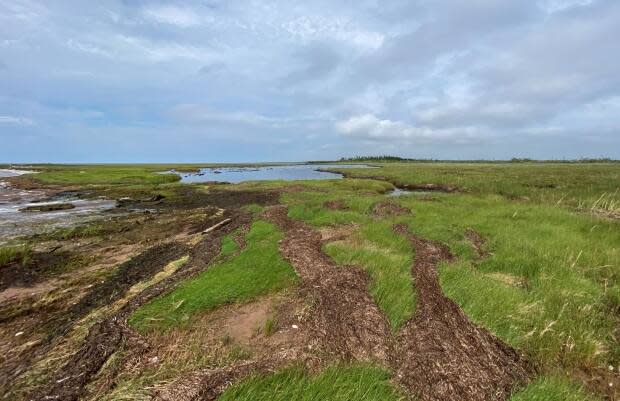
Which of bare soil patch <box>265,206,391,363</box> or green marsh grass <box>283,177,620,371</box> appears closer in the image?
bare soil patch <box>265,206,391,363</box>

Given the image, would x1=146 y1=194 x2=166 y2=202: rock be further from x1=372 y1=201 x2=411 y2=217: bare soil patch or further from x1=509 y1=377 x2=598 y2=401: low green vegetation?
x1=509 y1=377 x2=598 y2=401: low green vegetation

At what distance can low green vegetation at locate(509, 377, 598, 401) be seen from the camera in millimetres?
5879

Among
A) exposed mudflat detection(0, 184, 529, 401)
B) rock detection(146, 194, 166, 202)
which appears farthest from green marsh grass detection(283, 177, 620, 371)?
rock detection(146, 194, 166, 202)

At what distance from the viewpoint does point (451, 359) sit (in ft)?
22.7

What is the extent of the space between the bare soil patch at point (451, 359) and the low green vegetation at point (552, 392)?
0.27m

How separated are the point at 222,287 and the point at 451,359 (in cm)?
695

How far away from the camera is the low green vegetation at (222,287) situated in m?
8.52

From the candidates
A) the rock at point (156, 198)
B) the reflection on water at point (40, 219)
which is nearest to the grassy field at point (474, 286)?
the reflection on water at point (40, 219)

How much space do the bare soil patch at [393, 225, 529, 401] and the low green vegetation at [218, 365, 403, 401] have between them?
599 mm

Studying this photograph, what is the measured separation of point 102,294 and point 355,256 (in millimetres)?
9658

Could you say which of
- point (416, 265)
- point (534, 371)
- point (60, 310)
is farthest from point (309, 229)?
point (534, 371)

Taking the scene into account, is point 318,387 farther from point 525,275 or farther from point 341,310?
point 525,275

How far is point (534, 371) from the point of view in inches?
268

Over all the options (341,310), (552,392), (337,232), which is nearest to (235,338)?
(341,310)
